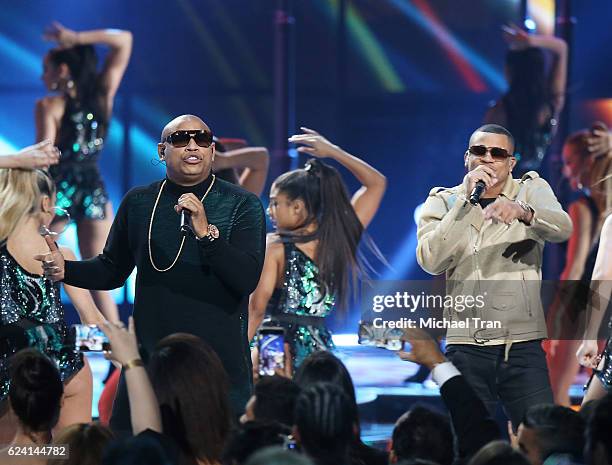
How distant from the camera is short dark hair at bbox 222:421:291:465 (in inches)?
108

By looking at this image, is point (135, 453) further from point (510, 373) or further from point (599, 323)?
point (599, 323)

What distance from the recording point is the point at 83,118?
292 inches

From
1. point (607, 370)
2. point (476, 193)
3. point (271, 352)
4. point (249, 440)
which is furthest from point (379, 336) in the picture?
point (249, 440)

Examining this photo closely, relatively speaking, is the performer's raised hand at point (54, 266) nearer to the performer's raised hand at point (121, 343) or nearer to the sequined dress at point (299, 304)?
the performer's raised hand at point (121, 343)

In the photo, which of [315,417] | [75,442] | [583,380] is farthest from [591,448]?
[583,380]

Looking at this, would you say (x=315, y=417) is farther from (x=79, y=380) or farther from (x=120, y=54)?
(x=120, y=54)

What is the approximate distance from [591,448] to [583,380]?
455cm

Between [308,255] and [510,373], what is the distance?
5.09 ft

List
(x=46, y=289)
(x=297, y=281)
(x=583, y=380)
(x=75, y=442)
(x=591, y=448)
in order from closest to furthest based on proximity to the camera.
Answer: (x=591, y=448)
(x=75, y=442)
(x=46, y=289)
(x=297, y=281)
(x=583, y=380)

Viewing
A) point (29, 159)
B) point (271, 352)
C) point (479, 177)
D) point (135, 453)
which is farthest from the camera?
point (271, 352)

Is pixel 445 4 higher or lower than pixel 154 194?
higher

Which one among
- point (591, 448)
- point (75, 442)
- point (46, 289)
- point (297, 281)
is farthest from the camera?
point (297, 281)

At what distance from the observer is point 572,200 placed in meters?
7.36

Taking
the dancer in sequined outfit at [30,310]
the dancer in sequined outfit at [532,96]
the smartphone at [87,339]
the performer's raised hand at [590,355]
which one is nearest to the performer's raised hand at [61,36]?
the dancer in sequined outfit at [532,96]
